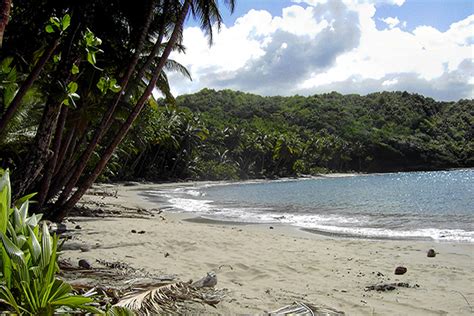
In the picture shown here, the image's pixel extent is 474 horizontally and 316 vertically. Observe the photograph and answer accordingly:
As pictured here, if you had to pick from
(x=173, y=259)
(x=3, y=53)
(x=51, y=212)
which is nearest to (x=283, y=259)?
(x=173, y=259)

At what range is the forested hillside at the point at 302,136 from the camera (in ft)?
174

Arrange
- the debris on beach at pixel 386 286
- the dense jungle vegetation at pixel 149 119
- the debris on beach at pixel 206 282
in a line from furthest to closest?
the dense jungle vegetation at pixel 149 119, the debris on beach at pixel 386 286, the debris on beach at pixel 206 282

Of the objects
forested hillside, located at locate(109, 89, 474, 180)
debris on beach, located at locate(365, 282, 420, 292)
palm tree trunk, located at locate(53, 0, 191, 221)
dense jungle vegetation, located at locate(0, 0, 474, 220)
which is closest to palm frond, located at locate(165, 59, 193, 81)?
dense jungle vegetation, located at locate(0, 0, 474, 220)

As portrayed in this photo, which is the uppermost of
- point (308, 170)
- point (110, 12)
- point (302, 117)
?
point (302, 117)

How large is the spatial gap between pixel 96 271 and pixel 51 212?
5925 millimetres

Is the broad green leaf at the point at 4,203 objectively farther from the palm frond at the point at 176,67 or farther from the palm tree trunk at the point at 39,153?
the palm frond at the point at 176,67

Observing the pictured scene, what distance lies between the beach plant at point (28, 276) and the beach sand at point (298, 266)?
1.33 meters

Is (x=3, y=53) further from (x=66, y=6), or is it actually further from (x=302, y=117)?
(x=302, y=117)

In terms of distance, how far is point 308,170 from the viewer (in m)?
84.6

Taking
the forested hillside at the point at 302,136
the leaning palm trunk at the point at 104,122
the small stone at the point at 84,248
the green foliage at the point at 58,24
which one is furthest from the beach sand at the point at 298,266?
the forested hillside at the point at 302,136

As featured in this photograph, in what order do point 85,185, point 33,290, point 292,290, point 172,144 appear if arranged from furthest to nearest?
point 172,144 → point 85,185 → point 292,290 → point 33,290

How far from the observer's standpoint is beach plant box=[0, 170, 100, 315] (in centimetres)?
222

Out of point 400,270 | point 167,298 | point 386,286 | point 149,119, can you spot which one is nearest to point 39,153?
point 167,298

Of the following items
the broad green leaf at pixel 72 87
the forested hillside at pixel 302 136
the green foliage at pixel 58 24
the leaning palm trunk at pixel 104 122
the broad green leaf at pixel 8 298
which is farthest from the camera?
the forested hillside at pixel 302 136
